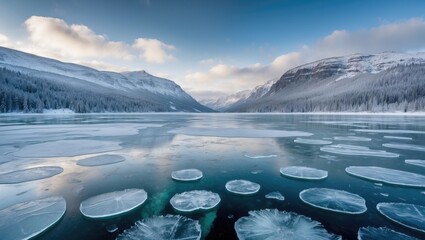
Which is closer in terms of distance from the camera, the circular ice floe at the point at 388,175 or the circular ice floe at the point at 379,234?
the circular ice floe at the point at 379,234

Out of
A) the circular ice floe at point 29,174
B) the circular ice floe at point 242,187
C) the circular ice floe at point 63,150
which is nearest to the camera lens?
the circular ice floe at point 242,187

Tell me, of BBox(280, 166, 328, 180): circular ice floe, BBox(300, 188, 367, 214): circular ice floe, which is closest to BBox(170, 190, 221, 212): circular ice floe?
BBox(300, 188, 367, 214): circular ice floe

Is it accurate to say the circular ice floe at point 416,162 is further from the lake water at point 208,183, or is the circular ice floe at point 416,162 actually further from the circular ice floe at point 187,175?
the circular ice floe at point 187,175

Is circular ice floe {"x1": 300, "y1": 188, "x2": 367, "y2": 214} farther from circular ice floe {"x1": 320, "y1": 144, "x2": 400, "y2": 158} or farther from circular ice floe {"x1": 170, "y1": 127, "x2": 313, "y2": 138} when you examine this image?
circular ice floe {"x1": 170, "y1": 127, "x2": 313, "y2": 138}

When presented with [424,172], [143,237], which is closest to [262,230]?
[143,237]

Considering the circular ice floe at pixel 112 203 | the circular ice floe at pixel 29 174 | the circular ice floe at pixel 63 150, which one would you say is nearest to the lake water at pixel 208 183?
the circular ice floe at pixel 63 150

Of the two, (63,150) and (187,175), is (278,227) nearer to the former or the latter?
(187,175)

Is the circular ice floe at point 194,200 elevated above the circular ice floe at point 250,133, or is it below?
below

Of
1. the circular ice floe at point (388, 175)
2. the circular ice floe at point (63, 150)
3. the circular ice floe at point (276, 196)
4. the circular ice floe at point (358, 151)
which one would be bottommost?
the circular ice floe at point (276, 196)
